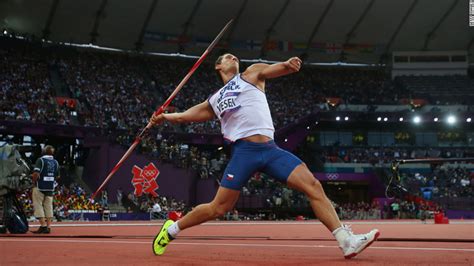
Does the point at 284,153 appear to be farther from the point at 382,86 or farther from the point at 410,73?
the point at 410,73

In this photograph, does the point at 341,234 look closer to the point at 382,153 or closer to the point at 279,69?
the point at 279,69

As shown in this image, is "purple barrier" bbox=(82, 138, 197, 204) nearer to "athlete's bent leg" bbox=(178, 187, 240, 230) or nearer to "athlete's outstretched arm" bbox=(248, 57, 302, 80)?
"athlete's bent leg" bbox=(178, 187, 240, 230)

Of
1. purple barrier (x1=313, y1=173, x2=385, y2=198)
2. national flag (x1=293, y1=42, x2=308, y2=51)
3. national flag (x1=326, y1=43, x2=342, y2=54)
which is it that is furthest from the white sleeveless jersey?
national flag (x1=326, y1=43, x2=342, y2=54)

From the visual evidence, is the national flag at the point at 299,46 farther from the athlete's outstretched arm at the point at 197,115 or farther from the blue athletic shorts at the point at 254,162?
the blue athletic shorts at the point at 254,162

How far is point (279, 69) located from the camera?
490cm

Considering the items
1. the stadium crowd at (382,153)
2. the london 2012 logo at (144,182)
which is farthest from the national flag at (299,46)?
the london 2012 logo at (144,182)

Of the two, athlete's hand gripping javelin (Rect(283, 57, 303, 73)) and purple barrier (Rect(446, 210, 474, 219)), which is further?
purple barrier (Rect(446, 210, 474, 219))

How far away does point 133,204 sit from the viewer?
26.7 meters

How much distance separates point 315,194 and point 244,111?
3.35 feet

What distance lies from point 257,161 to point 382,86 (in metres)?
44.4

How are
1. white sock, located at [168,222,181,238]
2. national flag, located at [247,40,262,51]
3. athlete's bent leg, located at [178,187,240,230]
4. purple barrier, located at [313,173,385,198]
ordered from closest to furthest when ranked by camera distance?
athlete's bent leg, located at [178,187,240,230] → white sock, located at [168,222,181,238] → purple barrier, located at [313,173,385,198] → national flag, located at [247,40,262,51]

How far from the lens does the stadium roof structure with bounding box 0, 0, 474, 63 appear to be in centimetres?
4072

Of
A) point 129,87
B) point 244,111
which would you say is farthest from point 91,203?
point 244,111

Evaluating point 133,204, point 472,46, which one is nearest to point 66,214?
point 133,204
